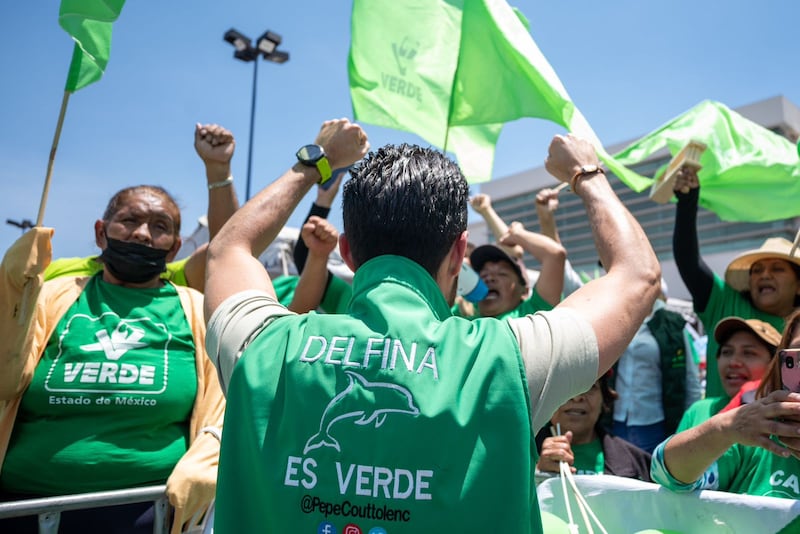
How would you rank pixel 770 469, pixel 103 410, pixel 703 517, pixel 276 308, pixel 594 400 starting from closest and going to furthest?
pixel 276 308, pixel 703 517, pixel 770 469, pixel 103 410, pixel 594 400

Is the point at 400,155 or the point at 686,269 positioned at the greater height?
the point at 400,155

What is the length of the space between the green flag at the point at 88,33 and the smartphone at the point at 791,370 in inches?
91.6

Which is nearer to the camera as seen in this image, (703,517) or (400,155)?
(400,155)

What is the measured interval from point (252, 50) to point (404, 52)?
7.83 meters

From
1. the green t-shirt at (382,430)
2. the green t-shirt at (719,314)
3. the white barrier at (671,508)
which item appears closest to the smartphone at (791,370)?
the white barrier at (671,508)

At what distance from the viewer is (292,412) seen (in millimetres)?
1035

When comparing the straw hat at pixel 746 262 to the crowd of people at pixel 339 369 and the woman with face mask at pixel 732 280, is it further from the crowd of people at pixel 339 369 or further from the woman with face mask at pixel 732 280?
the crowd of people at pixel 339 369

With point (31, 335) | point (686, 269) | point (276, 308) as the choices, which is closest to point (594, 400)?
point (686, 269)

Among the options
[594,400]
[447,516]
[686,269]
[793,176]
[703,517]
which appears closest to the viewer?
[447,516]

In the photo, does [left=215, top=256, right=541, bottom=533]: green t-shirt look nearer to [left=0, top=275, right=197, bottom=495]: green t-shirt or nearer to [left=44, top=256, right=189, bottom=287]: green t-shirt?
[left=0, top=275, right=197, bottom=495]: green t-shirt

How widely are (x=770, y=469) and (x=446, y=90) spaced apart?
3.24 m

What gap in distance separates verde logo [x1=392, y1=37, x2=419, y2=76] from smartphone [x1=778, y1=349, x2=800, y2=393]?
3365 millimetres

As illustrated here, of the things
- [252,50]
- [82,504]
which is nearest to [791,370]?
[82,504]

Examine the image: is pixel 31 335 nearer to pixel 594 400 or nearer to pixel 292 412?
pixel 292 412
